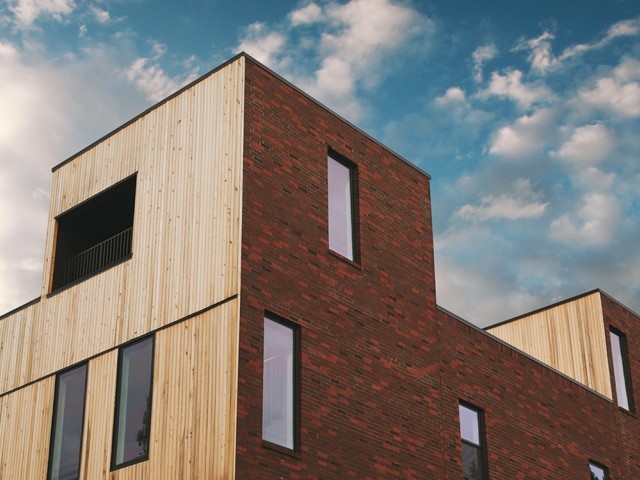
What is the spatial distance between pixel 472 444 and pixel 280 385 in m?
6.07

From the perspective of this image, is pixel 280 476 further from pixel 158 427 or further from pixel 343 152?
pixel 343 152

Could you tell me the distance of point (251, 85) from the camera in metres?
18.9

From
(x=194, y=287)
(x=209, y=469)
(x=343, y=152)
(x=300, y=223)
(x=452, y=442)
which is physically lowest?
(x=209, y=469)

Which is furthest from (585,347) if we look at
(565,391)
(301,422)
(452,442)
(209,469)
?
(209,469)

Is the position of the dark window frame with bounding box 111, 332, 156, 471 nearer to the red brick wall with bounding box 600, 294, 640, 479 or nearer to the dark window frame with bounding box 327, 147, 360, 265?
the dark window frame with bounding box 327, 147, 360, 265

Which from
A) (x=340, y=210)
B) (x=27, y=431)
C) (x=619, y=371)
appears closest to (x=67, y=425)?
(x=27, y=431)

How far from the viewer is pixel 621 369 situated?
2786 cm

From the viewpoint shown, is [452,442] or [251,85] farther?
[452,442]

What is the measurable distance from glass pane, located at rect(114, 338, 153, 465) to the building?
0.04 metres

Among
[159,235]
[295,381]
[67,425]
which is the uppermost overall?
[159,235]

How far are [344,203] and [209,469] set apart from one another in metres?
6.47

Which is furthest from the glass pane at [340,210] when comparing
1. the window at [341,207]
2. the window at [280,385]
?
the window at [280,385]

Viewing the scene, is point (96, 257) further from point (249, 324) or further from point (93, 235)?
point (249, 324)

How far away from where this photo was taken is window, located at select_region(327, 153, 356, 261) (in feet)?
64.4
